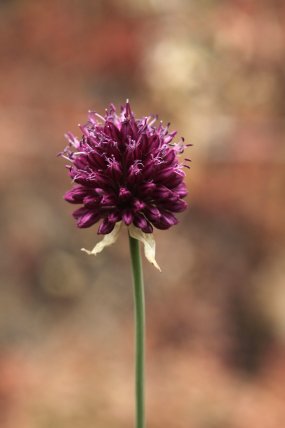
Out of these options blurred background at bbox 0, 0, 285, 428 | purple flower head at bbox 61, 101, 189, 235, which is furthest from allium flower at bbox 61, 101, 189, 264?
blurred background at bbox 0, 0, 285, 428

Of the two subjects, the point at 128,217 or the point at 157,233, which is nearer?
the point at 128,217

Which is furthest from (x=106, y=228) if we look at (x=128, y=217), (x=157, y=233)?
(x=157, y=233)

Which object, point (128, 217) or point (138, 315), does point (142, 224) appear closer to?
point (128, 217)


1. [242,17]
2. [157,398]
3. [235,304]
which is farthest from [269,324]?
[242,17]

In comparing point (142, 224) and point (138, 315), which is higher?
point (142, 224)

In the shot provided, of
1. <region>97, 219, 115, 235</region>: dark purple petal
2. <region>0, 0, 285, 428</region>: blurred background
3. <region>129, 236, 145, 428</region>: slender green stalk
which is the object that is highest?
<region>0, 0, 285, 428</region>: blurred background

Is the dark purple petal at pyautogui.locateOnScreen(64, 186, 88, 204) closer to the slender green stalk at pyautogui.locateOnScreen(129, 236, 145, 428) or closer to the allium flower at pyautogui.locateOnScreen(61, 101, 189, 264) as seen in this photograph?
the allium flower at pyautogui.locateOnScreen(61, 101, 189, 264)

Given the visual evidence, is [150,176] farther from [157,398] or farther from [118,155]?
[157,398]
